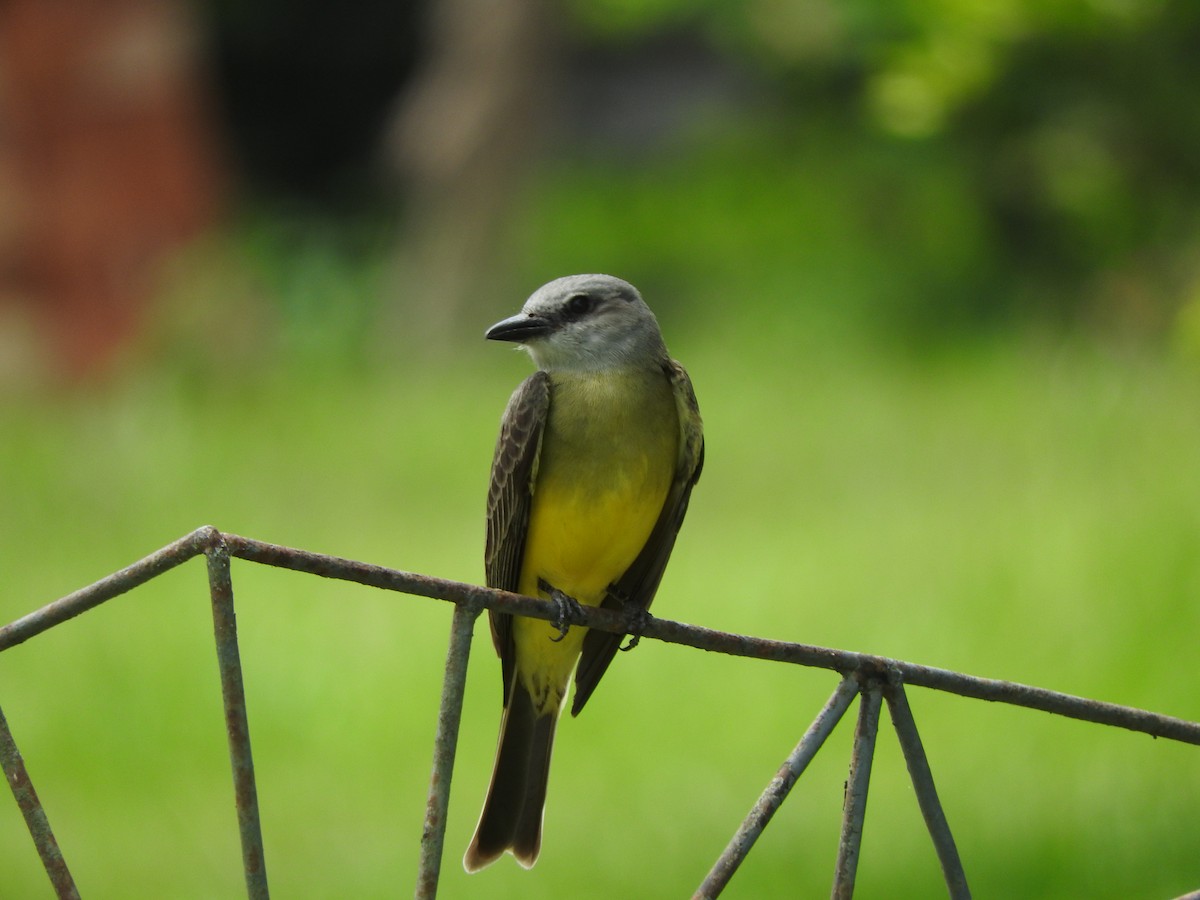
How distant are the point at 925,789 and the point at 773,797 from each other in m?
0.16

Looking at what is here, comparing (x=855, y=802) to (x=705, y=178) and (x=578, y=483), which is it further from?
(x=705, y=178)

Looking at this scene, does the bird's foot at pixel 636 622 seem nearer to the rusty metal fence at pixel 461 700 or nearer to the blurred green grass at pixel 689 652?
the rusty metal fence at pixel 461 700

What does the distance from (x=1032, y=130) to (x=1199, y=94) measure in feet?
2.48

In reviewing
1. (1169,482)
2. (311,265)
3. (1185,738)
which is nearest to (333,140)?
(311,265)

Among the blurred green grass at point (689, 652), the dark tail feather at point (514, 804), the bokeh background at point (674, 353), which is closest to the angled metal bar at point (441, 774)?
the dark tail feather at point (514, 804)

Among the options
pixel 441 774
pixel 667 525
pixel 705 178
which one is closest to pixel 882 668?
pixel 441 774

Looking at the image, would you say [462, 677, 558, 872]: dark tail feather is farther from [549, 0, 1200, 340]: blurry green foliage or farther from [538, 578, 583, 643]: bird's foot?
[549, 0, 1200, 340]: blurry green foliage

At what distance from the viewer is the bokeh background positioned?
3863 millimetres

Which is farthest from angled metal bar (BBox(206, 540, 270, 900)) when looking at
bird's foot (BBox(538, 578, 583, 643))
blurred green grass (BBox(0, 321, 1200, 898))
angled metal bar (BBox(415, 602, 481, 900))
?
blurred green grass (BBox(0, 321, 1200, 898))

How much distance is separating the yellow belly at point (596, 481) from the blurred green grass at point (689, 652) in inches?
49.8

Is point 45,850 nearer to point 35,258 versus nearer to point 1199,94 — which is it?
point 1199,94

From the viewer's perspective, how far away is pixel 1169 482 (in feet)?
16.9

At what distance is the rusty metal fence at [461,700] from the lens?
1370 millimetres

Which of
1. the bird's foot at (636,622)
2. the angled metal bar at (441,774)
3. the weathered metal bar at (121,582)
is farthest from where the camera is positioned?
the bird's foot at (636,622)
